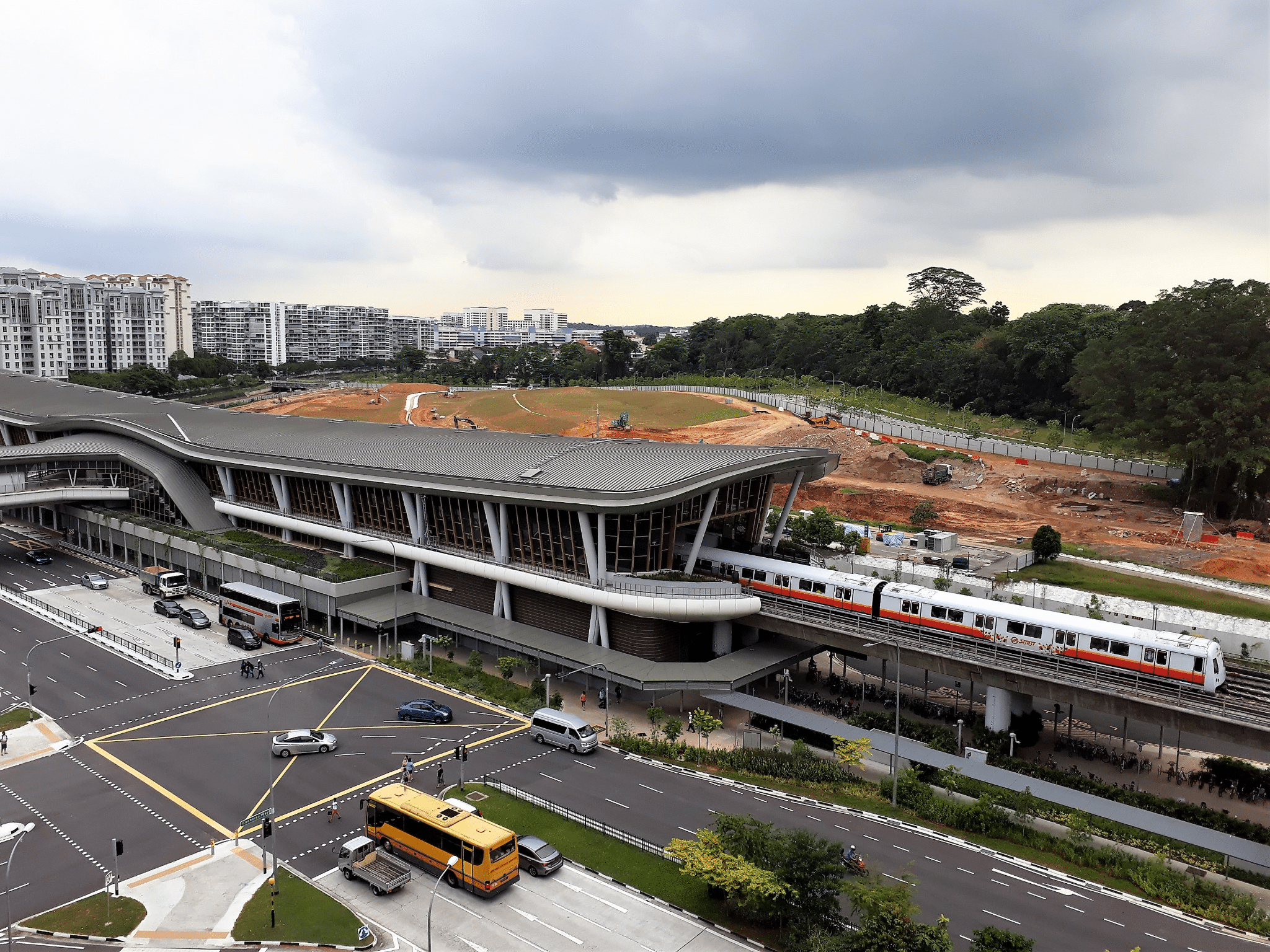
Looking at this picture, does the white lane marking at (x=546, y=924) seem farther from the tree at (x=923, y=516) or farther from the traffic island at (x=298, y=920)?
the tree at (x=923, y=516)


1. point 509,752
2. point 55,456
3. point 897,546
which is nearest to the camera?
point 509,752

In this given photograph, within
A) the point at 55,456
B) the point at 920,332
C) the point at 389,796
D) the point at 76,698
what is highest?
the point at 920,332

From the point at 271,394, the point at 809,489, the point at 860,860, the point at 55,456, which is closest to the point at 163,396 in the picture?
the point at 271,394

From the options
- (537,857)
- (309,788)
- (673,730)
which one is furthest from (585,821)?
(309,788)

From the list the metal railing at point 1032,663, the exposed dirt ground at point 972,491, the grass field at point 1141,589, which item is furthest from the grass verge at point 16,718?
the exposed dirt ground at point 972,491

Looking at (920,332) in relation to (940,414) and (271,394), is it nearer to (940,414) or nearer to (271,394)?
(940,414)

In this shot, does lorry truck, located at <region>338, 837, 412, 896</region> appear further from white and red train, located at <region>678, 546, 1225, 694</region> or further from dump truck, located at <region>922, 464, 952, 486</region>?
dump truck, located at <region>922, 464, 952, 486</region>

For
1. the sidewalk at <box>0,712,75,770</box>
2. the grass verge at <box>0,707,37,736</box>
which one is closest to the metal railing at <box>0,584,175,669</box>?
the grass verge at <box>0,707,37,736</box>
